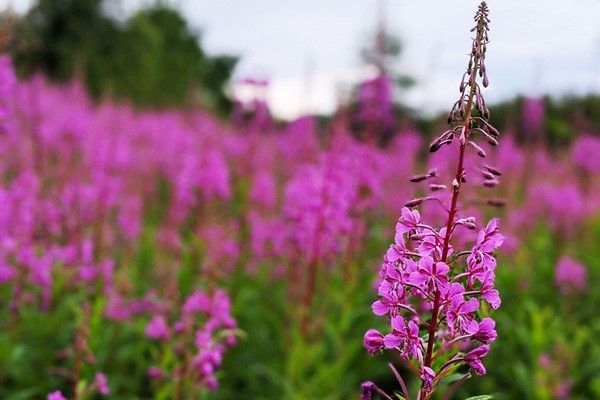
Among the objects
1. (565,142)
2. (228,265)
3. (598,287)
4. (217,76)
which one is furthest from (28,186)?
(217,76)

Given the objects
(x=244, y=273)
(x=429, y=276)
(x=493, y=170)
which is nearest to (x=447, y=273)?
(x=429, y=276)

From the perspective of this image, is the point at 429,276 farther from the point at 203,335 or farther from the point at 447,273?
the point at 203,335

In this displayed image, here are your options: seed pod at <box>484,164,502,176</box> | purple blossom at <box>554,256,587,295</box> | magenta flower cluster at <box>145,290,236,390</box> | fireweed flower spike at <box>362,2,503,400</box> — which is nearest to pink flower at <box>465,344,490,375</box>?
fireweed flower spike at <box>362,2,503,400</box>

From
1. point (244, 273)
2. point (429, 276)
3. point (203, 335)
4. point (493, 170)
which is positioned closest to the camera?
point (429, 276)

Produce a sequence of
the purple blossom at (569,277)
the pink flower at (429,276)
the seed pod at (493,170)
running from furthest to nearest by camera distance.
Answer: the purple blossom at (569,277) → the seed pod at (493,170) → the pink flower at (429,276)

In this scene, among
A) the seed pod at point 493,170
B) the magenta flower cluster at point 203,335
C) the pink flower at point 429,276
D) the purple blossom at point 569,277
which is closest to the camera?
the pink flower at point 429,276

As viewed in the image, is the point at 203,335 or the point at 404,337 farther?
the point at 203,335

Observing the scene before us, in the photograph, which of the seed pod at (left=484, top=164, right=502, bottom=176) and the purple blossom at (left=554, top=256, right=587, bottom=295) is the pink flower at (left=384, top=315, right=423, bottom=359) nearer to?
the seed pod at (left=484, top=164, right=502, bottom=176)

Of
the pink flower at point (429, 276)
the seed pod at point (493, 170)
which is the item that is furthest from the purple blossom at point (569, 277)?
the pink flower at point (429, 276)

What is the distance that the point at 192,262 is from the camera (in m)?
6.41

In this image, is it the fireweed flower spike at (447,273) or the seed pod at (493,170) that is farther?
the seed pod at (493,170)

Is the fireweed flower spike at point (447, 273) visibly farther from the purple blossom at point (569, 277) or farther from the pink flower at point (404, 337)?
the purple blossom at point (569, 277)

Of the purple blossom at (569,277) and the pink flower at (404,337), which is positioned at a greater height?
the purple blossom at (569,277)

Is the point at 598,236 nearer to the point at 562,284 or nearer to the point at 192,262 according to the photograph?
the point at 562,284
